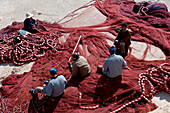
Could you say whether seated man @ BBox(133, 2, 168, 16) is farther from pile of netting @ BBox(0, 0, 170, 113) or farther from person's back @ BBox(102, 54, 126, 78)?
person's back @ BBox(102, 54, 126, 78)

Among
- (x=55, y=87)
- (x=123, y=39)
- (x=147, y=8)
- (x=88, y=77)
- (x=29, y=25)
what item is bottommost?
(x=88, y=77)

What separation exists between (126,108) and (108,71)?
3.24 feet

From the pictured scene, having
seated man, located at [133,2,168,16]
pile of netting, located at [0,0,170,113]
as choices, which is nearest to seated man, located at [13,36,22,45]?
pile of netting, located at [0,0,170,113]

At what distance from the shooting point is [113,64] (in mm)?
3574

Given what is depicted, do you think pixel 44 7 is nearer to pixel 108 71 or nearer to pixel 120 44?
pixel 120 44

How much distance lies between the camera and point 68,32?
615 centimetres

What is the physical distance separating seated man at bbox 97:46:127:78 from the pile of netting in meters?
0.18

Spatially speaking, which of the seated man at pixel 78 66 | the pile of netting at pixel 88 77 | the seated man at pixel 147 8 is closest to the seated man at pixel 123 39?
the pile of netting at pixel 88 77

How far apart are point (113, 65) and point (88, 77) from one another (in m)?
0.79

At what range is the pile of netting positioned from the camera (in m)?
3.55

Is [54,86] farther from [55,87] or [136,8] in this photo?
[136,8]

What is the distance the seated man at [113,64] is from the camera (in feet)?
11.7

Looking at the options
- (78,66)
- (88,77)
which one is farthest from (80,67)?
(88,77)

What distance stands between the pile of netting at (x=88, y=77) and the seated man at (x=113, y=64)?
Answer: 18 cm
